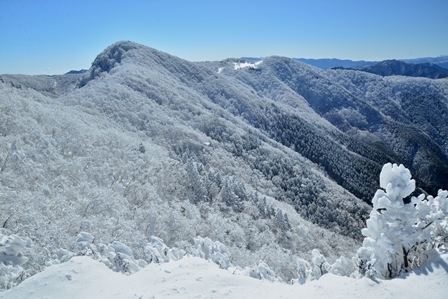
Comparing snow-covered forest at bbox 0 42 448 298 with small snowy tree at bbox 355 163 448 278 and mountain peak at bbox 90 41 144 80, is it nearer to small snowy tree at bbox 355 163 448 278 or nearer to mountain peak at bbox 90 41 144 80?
small snowy tree at bbox 355 163 448 278

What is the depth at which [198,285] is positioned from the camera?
12062mm

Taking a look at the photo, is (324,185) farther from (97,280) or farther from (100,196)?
(97,280)

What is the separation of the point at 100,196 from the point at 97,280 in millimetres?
16384

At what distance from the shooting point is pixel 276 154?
110 metres

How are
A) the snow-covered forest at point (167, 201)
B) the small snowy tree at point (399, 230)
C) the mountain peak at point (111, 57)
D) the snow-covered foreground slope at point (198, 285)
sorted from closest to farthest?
the snow-covered foreground slope at point (198, 285) < the small snowy tree at point (399, 230) < the snow-covered forest at point (167, 201) < the mountain peak at point (111, 57)

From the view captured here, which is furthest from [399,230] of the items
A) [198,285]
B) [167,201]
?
[167,201]

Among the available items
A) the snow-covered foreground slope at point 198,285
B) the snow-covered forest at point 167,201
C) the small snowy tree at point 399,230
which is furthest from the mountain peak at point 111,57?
the small snowy tree at point 399,230

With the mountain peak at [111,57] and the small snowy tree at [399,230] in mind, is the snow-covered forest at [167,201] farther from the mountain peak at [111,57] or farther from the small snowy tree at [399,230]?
the mountain peak at [111,57]

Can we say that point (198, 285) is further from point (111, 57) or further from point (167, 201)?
point (111, 57)

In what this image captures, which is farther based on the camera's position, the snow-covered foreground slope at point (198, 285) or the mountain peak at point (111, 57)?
the mountain peak at point (111, 57)

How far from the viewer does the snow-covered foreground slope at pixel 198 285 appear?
1123 centimetres

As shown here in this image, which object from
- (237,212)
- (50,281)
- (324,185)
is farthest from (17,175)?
(324,185)

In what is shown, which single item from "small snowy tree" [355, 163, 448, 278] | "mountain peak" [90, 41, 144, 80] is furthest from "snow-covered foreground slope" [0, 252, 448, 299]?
"mountain peak" [90, 41, 144, 80]

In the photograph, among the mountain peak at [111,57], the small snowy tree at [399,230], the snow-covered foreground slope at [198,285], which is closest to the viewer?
the snow-covered foreground slope at [198,285]
